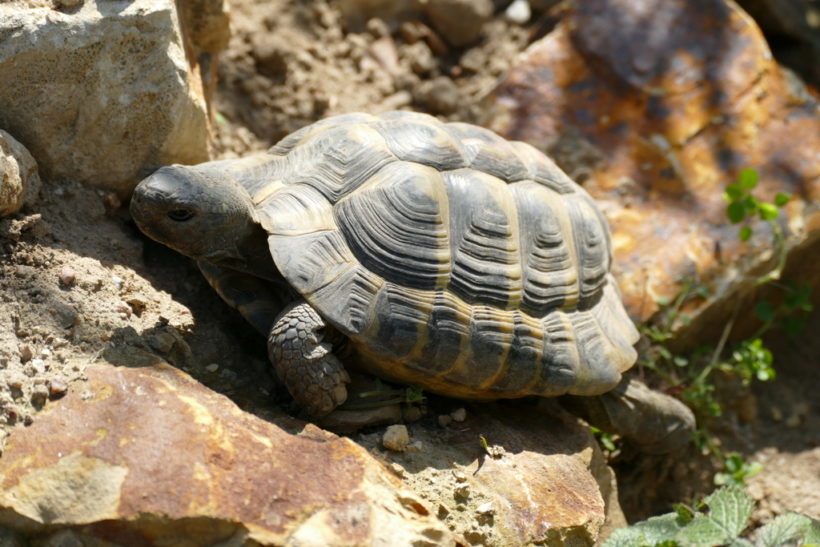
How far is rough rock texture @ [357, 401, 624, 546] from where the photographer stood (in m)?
2.86

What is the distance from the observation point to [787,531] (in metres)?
2.82

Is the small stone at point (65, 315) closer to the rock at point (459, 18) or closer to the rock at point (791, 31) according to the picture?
the rock at point (459, 18)

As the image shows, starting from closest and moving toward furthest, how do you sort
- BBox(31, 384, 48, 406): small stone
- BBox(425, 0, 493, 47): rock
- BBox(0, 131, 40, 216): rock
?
BBox(31, 384, 48, 406): small stone
BBox(0, 131, 40, 216): rock
BBox(425, 0, 493, 47): rock

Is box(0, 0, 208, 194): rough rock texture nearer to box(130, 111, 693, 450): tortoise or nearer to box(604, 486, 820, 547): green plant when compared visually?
box(130, 111, 693, 450): tortoise

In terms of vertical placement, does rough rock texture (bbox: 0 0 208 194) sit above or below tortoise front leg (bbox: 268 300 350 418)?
above

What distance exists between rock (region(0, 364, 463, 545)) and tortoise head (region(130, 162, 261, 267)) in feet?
1.68

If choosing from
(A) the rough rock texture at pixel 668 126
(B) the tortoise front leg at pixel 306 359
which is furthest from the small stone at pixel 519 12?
(B) the tortoise front leg at pixel 306 359

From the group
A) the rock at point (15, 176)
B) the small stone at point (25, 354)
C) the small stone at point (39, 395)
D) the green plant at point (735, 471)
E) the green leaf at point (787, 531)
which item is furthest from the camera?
the green plant at point (735, 471)

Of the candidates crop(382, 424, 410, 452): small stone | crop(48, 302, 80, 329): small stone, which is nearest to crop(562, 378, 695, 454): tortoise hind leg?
crop(382, 424, 410, 452): small stone

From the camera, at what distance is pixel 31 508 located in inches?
92.7

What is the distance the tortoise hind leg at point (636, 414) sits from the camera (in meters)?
3.65

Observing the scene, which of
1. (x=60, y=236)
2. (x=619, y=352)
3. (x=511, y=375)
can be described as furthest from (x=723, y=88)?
(x=60, y=236)

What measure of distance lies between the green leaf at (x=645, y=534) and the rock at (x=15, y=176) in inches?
96.3

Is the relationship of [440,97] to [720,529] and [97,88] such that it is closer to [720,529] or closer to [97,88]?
[97,88]
